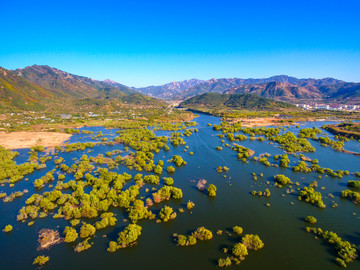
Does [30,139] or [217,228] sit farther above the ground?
[30,139]

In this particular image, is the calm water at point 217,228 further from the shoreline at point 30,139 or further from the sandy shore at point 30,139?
the sandy shore at point 30,139

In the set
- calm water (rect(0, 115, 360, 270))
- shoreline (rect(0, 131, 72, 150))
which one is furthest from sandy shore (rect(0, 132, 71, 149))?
calm water (rect(0, 115, 360, 270))

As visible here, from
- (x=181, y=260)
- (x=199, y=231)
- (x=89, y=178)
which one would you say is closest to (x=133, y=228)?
(x=181, y=260)

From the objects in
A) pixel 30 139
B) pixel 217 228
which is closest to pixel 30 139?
pixel 30 139

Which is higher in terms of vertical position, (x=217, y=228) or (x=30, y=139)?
Result: (x=30, y=139)

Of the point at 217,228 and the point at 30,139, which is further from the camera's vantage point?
the point at 30,139

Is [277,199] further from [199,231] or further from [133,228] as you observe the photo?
[133,228]

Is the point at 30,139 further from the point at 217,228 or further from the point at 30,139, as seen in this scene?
the point at 217,228
